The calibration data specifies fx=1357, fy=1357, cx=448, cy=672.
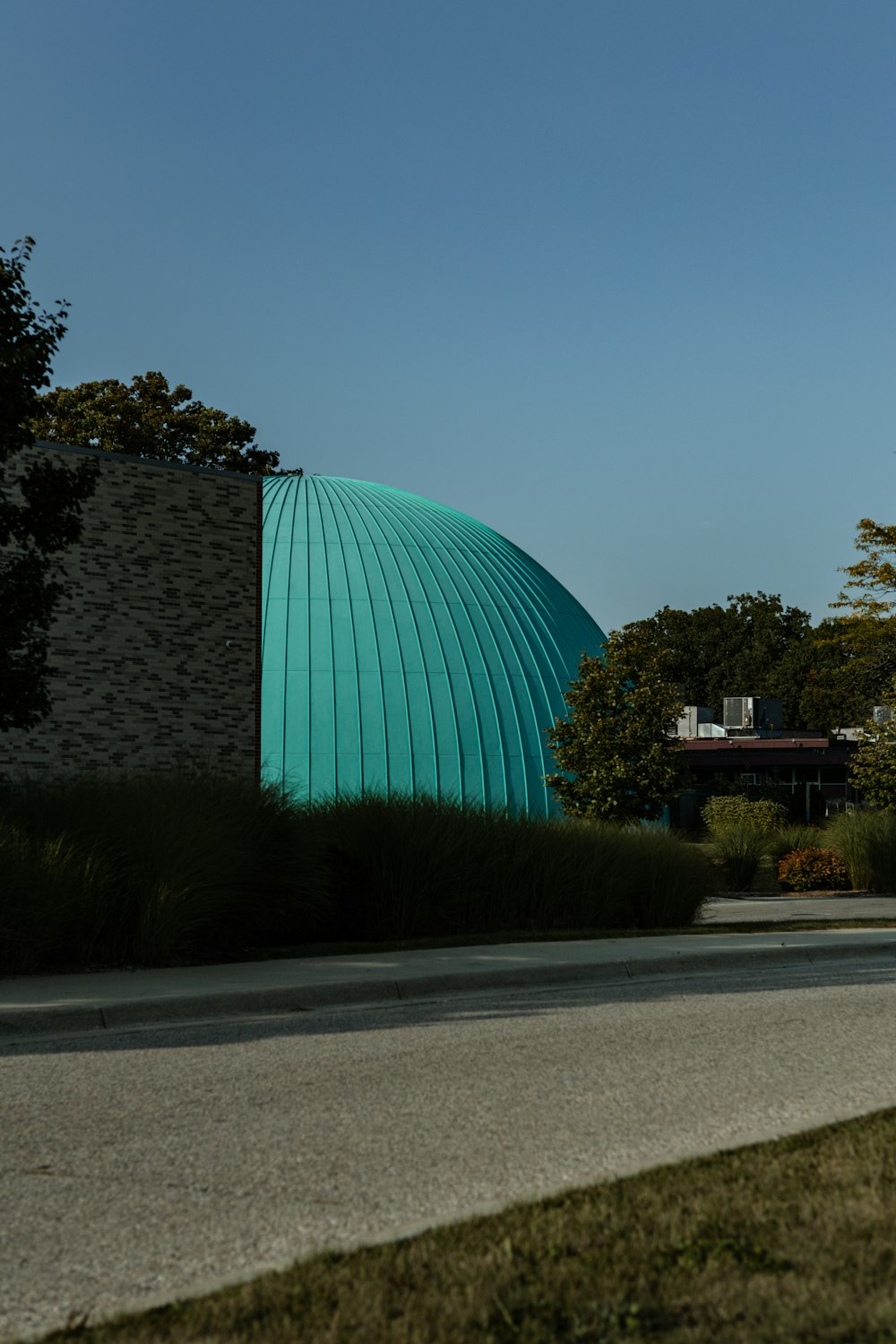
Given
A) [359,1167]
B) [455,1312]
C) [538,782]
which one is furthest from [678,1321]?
[538,782]

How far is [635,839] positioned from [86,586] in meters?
9.91

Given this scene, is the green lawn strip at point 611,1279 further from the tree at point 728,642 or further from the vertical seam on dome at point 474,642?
the tree at point 728,642

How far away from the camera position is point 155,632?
23125 millimetres

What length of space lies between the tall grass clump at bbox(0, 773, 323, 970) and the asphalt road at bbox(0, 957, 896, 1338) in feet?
9.74

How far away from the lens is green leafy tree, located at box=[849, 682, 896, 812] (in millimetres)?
33562

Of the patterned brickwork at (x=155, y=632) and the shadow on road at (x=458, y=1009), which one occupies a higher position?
the patterned brickwork at (x=155, y=632)

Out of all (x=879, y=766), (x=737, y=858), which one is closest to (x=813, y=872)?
(x=737, y=858)

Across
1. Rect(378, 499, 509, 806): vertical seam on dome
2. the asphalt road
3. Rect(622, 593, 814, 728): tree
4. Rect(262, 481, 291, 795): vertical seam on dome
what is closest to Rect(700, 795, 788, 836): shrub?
Rect(378, 499, 509, 806): vertical seam on dome

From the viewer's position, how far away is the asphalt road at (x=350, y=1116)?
493cm

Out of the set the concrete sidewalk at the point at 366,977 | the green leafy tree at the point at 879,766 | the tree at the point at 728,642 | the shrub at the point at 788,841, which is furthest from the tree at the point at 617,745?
the tree at the point at 728,642

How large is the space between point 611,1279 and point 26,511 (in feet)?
41.1

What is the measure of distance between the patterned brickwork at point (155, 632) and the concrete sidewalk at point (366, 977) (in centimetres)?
989

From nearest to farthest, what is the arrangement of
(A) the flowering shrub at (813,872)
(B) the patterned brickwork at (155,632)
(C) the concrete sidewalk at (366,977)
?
(C) the concrete sidewalk at (366,977)
(B) the patterned brickwork at (155,632)
(A) the flowering shrub at (813,872)

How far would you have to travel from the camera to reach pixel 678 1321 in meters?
3.92
